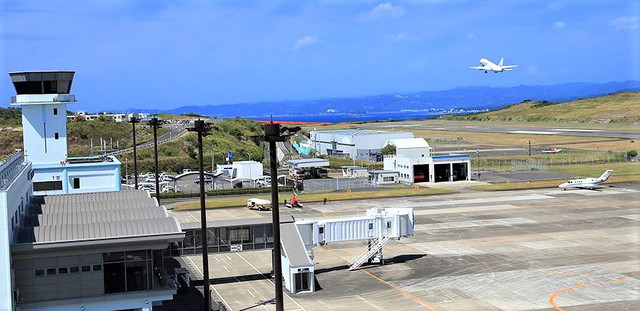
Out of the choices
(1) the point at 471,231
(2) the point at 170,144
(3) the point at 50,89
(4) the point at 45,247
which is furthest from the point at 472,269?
(2) the point at 170,144

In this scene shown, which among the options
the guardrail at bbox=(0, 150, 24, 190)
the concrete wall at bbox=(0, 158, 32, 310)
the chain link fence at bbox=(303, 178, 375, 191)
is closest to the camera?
the concrete wall at bbox=(0, 158, 32, 310)

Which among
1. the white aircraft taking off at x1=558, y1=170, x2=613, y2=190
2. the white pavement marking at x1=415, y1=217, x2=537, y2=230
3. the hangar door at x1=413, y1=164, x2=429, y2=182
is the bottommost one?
the white pavement marking at x1=415, y1=217, x2=537, y2=230

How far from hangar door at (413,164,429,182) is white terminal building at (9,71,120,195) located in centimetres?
6297

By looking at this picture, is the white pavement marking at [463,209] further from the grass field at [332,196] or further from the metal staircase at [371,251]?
the metal staircase at [371,251]

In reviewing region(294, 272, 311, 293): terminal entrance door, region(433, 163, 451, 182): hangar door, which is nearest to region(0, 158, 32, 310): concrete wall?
region(294, 272, 311, 293): terminal entrance door

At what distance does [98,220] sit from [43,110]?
3215 cm

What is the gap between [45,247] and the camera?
38500mm

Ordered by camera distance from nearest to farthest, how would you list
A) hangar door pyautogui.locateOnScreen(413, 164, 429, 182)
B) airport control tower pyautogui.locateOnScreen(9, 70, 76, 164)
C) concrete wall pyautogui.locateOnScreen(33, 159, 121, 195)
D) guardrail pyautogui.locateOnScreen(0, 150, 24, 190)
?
1. guardrail pyautogui.locateOnScreen(0, 150, 24, 190)
2. concrete wall pyautogui.locateOnScreen(33, 159, 121, 195)
3. airport control tower pyautogui.locateOnScreen(9, 70, 76, 164)
4. hangar door pyautogui.locateOnScreen(413, 164, 429, 182)

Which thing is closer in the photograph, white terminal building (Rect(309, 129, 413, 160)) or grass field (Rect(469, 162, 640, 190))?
grass field (Rect(469, 162, 640, 190))

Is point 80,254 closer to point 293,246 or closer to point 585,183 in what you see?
point 293,246

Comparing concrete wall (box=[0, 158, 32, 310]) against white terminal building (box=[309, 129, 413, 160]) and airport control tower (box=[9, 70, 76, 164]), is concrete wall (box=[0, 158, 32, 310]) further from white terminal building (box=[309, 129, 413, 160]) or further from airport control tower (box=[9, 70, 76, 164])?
white terminal building (box=[309, 129, 413, 160])

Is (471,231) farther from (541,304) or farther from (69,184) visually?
(69,184)

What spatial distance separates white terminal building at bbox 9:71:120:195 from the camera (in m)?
68.1

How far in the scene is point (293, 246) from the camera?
58500 millimetres
